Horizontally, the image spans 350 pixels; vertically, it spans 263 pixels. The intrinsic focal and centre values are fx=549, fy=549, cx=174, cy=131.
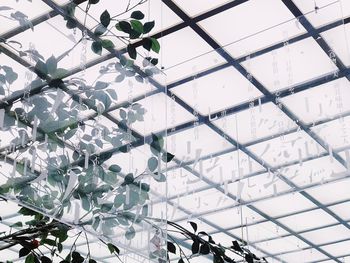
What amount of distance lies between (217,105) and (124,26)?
67.6 inches

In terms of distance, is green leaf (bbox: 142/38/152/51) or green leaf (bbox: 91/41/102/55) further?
green leaf (bbox: 142/38/152/51)

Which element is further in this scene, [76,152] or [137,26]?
[137,26]

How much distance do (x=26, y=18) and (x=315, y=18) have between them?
7.07 ft

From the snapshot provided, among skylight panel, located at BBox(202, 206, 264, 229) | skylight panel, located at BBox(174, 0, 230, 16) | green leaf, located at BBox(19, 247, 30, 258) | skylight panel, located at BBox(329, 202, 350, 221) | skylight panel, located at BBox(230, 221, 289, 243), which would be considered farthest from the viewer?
skylight panel, located at BBox(329, 202, 350, 221)

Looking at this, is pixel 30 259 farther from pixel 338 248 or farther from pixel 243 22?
pixel 338 248

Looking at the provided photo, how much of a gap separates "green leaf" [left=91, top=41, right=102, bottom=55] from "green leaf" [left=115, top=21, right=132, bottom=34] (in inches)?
4.8

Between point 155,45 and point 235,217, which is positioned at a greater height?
point 235,217

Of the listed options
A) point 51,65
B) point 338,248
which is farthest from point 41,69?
point 338,248

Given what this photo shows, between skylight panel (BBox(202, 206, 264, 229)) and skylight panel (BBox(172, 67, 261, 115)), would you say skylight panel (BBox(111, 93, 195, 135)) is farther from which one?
skylight panel (BBox(202, 206, 264, 229))

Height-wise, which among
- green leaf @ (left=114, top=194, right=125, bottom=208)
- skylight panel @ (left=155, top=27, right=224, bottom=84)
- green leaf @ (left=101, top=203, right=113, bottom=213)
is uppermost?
skylight panel @ (left=155, top=27, right=224, bottom=84)

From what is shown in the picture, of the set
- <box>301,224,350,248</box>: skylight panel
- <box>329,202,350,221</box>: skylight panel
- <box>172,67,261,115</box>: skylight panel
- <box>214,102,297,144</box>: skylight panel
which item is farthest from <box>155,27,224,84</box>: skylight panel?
<box>301,224,350,248</box>: skylight panel

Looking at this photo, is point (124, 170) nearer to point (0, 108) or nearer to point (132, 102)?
point (132, 102)

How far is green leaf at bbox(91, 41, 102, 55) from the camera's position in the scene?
134 cm

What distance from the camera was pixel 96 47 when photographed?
4.46 feet
